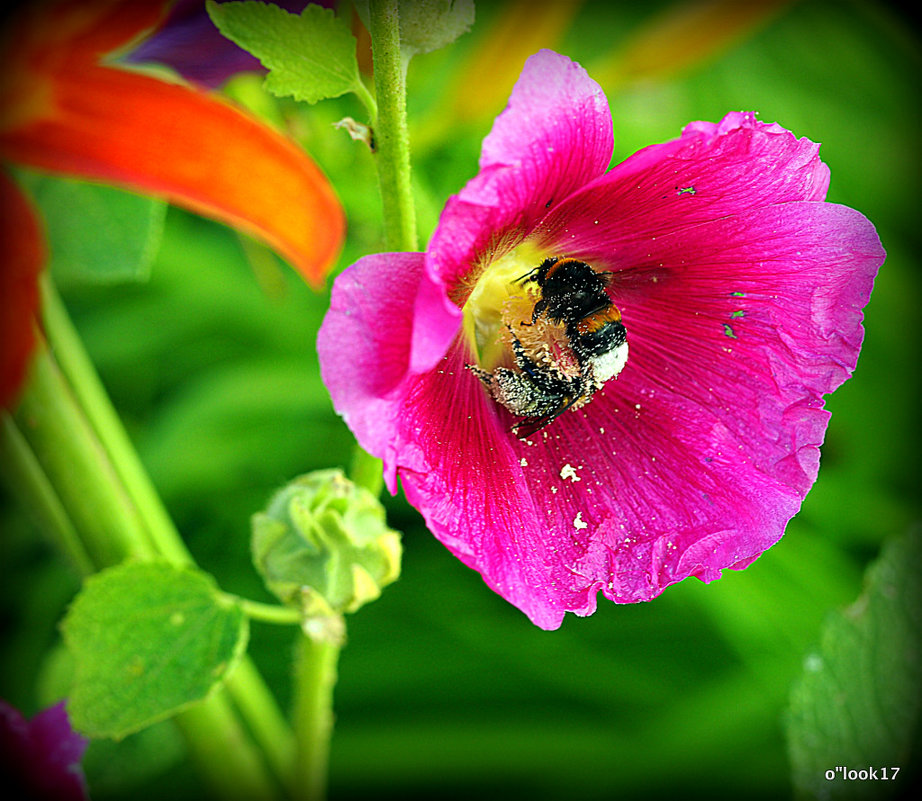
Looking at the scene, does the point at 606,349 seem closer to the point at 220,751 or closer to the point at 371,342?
the point at 371,342

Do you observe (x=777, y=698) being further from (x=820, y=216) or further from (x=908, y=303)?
(x=820, y=216)

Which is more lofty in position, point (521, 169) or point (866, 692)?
point (521, 169)

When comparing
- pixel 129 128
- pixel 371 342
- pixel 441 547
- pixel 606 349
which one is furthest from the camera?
pixel 441 547

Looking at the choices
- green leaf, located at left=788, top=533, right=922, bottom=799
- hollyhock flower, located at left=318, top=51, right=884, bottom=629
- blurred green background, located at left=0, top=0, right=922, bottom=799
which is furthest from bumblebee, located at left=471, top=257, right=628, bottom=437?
blurred green background, located at left=0, top=0, right=922, bottom=799

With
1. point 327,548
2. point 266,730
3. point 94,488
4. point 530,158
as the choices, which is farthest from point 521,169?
point 266,730

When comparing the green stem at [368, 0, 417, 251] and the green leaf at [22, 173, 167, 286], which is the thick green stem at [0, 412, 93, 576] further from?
the green stem at [368, 0, 417, 251]

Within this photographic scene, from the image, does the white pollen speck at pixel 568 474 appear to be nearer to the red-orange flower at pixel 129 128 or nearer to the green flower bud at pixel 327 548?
the green flower bud at pixel 327 548

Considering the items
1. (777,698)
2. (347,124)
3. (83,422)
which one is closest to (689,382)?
(347,124)
